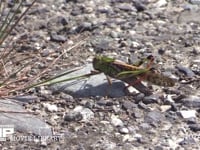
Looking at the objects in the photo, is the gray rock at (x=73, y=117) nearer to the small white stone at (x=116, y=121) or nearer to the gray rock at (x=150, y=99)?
the small white stone at (x=116, y=121)

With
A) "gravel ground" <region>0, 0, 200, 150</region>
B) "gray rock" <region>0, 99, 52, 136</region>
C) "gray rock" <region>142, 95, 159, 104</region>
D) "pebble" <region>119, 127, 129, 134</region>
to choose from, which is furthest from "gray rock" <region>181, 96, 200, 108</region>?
"gray rock" <region>0, 99, 52, 136</region>

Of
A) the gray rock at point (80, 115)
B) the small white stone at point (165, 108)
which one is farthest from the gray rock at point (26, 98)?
the small white stone at point (165, 108)

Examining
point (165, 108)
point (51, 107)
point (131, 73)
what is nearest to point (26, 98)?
point (51, 107)

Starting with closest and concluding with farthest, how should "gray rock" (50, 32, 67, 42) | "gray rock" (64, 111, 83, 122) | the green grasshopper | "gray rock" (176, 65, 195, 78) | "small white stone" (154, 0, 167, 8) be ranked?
"gray rock" (64, 111, 83, 122)
the green grasshopper
"gray rock" (176, 65, 195, 78)
"gray rock" (50, 32, 67, 42)
"small white stone" (154, 0, 167, 8)

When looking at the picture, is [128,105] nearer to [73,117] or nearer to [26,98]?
[73,117]

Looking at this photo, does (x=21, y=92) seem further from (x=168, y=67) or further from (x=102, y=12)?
(x=102, y=12)

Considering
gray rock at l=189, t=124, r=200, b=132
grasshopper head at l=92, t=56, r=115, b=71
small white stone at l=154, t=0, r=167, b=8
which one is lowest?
gray rock at l=189, t=124, r=200, b=132

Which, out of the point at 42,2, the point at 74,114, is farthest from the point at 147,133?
the point at 42,2

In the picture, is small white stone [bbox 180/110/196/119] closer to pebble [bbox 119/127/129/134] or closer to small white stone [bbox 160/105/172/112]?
small white stone [bbox 160/105/172/112]
